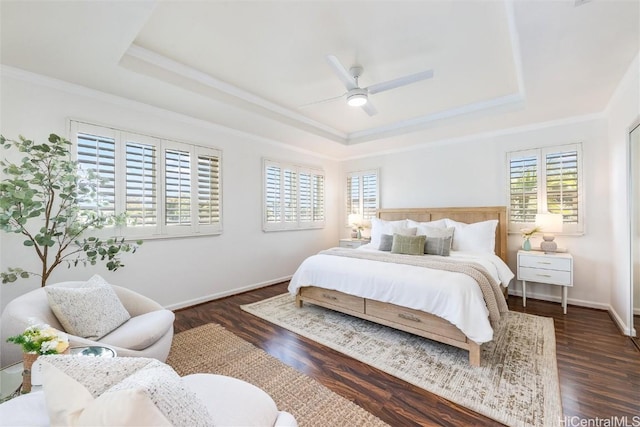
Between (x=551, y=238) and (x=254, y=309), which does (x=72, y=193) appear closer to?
(x=254, y=309)

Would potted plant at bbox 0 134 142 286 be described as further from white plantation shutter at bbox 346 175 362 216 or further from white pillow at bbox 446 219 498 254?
white plantation shutter at bbox 346 175 362 216

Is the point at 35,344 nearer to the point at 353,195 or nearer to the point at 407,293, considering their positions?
the point at 407,293

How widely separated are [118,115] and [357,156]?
4.20 metres

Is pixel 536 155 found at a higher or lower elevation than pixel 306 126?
lower

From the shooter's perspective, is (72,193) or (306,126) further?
(306,126)

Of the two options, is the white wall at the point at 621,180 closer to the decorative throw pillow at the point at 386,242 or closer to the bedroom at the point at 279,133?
the bedroom at the point at 279,133

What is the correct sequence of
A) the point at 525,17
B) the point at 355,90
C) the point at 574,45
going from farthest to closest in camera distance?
the point at 355,90 < the point at 574,45 < the point at 525,17

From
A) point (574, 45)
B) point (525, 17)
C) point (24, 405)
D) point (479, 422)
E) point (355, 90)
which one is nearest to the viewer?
point (24, 405)

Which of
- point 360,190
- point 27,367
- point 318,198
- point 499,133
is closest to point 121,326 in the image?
point 27,367

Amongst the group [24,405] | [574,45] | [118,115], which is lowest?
[24,405]

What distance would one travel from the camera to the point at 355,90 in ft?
9.05

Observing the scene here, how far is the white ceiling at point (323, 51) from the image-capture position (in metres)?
1.97

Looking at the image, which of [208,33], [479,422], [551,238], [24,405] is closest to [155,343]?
[24,405]

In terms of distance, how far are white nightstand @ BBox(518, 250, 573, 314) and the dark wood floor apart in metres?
0.39
